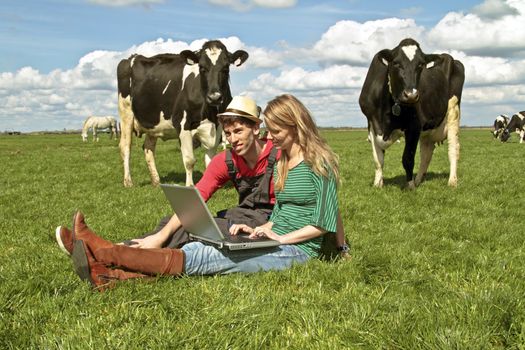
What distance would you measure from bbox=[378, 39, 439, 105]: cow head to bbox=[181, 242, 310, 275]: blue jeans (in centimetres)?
598

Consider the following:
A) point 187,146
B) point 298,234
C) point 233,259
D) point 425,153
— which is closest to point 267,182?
point 298,234

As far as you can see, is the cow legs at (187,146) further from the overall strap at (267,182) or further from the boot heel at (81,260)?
the boot heel at (81,260)

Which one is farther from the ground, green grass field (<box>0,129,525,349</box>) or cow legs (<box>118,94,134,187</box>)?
cow legs (<box>118,94,134,187</box>)

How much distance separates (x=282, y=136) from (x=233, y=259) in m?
1.21

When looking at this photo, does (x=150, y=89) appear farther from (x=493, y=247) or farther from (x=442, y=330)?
(x=442, y=330)

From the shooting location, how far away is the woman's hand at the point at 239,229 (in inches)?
193

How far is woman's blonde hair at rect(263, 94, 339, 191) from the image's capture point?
4.90m

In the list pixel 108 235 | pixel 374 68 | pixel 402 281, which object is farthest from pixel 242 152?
pixel 374 68

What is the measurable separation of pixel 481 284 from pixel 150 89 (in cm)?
1026

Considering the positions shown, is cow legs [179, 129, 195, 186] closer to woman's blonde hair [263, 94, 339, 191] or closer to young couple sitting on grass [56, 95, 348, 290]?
young couple sitting on grass [56, 95, 348, 290]

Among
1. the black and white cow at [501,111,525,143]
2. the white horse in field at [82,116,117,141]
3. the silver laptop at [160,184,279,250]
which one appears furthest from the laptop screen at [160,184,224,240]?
the white horse in field at [82,116,117,141]

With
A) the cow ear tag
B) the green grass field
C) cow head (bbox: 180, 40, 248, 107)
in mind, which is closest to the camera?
the green grass field

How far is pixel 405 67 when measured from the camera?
10.2 m

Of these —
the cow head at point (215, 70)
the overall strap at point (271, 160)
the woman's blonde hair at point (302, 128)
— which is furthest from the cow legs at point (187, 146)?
the woman's blonde hair at point (302, 128)
